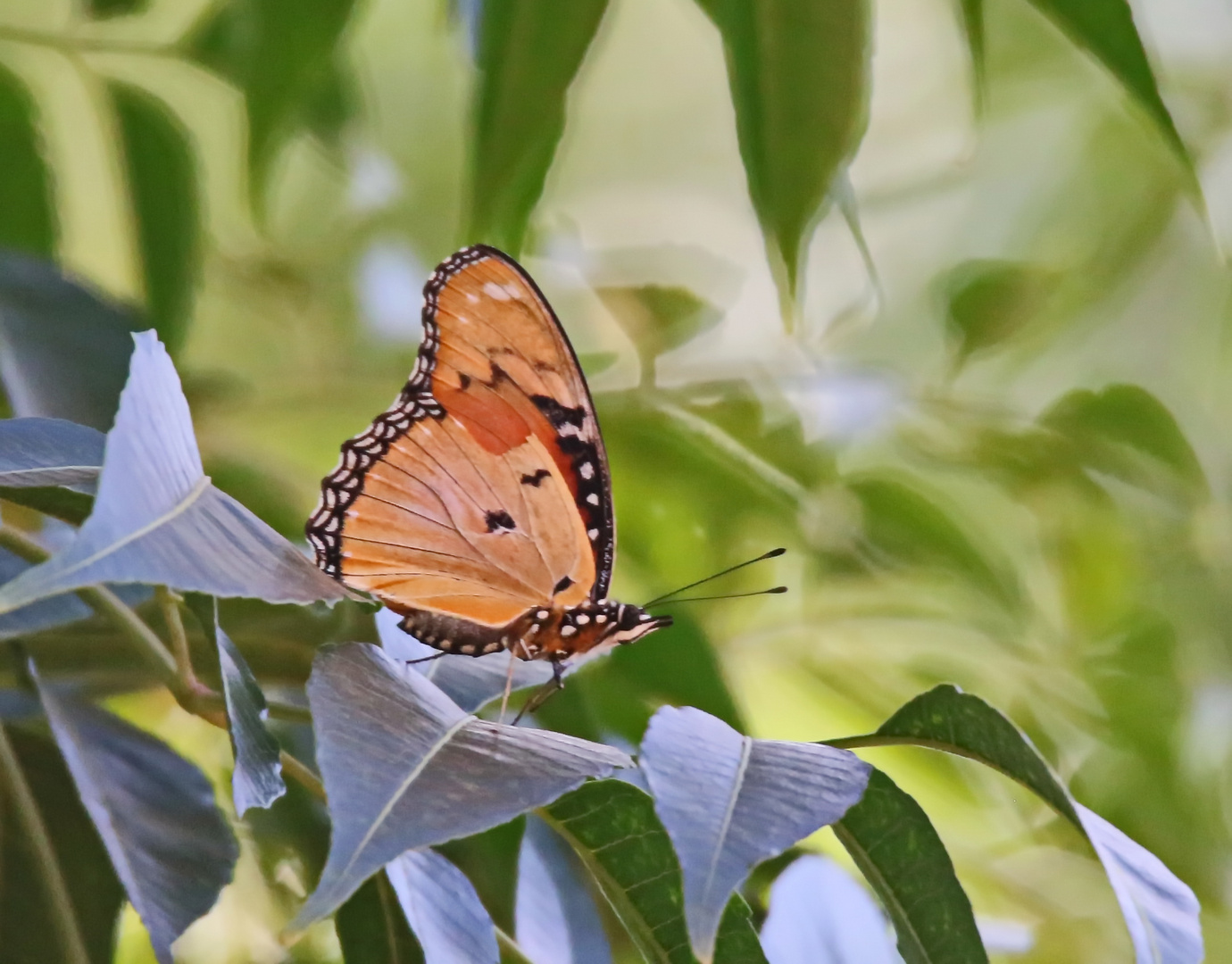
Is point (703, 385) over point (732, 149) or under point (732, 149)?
under

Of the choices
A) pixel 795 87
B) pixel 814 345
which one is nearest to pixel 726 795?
pixel 795 87

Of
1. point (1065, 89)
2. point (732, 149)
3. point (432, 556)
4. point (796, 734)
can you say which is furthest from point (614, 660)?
point (1065, 89)

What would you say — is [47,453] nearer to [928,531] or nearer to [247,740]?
[247,740]

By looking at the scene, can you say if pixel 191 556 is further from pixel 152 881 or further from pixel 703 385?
pixel 703 385

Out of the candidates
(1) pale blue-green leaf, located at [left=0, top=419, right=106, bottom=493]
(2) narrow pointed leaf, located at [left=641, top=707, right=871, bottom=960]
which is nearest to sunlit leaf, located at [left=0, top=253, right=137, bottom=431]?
(1) pale blue-green leaf, located at [left=0, top=419, right=106, bottom=493]

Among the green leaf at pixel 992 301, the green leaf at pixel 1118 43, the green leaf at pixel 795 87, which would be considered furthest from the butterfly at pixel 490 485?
the green leaf at pixel 992 301

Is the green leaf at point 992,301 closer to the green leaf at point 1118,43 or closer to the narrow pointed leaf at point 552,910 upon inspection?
the green leaf at point 1118,43

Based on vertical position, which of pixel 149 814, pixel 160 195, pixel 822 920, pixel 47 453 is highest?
pixel 160 195
